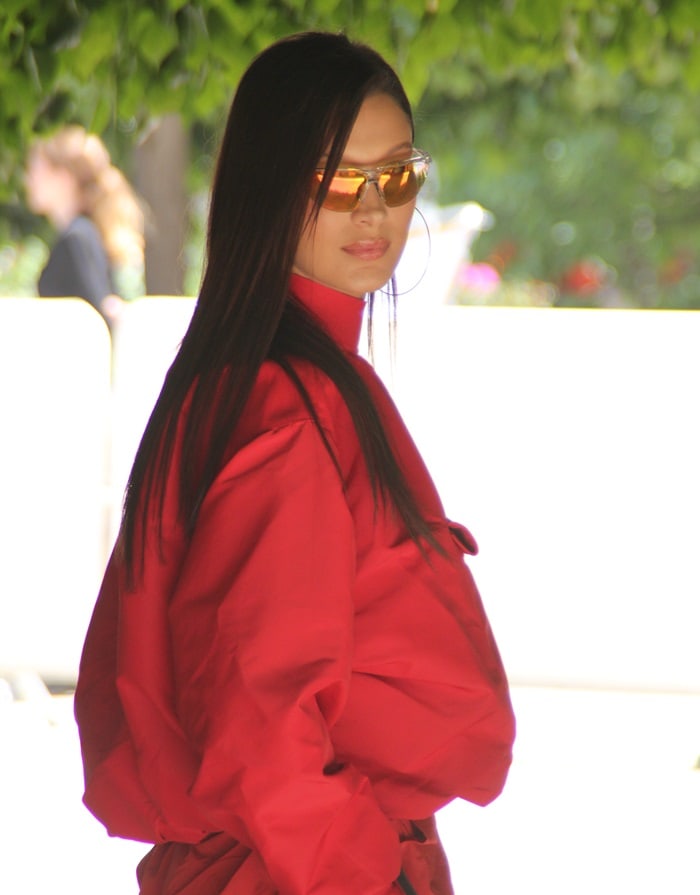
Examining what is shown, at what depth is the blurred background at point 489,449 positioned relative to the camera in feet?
12.4

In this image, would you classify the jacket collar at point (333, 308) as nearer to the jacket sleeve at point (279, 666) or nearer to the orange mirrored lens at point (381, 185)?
the orange mirrored lens at point (381, 185)

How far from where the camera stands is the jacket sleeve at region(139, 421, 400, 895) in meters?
1.39

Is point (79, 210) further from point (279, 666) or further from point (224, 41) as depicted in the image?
point (279, 666)

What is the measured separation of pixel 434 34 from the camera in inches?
151

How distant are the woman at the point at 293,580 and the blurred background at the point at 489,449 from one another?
6.77 ft

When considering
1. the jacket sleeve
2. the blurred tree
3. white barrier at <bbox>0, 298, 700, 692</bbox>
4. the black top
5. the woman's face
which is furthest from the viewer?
the black top

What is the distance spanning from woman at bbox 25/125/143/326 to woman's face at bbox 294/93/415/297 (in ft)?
15.0

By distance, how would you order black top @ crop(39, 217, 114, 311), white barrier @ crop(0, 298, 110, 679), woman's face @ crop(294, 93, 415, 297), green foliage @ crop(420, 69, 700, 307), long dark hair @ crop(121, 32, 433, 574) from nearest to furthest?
1. long dark hair @ crop(121, 32, 433, 574)
2. woman's face @ crop(294, 93, 415, 297)
3. white barrier @ crop(0, 298, 110, 679)
4. black top @ crop(39, 217, 114, 311)
5. green foliage @ crop(420, 69, 700, 307)

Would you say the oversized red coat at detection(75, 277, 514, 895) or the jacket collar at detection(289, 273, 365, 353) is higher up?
the jacket collar at detection(289, 273, 365, 353)

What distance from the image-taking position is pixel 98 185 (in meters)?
6.55

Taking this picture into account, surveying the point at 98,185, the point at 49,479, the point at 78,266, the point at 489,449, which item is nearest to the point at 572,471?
the point at 489,449

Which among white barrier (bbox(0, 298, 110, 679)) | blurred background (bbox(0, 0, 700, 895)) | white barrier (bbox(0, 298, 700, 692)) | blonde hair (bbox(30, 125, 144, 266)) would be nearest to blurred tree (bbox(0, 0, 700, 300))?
blurred background (bbox(0, 0, 700, 895))

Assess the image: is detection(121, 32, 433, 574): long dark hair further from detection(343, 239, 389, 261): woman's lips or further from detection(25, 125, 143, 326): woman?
detection(25, 125, 143, 326): woman

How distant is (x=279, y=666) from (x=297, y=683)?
2 cm
